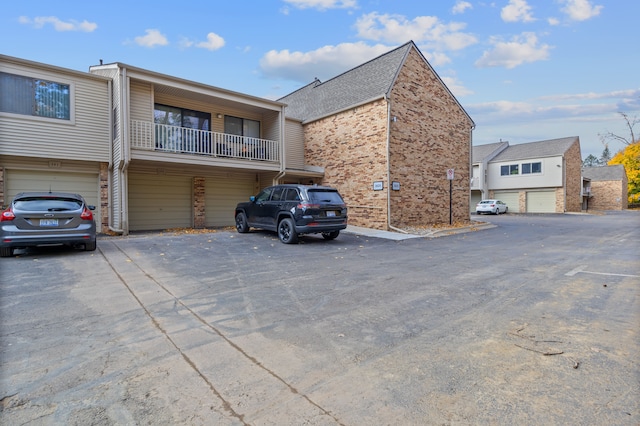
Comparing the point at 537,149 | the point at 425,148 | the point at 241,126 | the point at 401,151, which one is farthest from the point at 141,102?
the point at 537,149

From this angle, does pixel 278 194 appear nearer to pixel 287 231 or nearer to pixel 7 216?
pixel 287 231

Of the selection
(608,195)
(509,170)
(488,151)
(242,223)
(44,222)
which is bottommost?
(242,223)

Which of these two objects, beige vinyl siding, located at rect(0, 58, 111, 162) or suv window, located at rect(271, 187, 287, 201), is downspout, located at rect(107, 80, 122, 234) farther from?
suv window, located at rect(271, 187, 287, 201)

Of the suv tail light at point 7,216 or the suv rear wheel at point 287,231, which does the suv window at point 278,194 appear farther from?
the suv tail light at point 7,216

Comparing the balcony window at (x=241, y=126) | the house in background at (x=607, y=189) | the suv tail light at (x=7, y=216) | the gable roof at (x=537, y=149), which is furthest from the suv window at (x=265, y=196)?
the house in background at (x=607, y=189)

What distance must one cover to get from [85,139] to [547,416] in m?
14.3

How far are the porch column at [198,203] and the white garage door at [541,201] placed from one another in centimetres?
3335

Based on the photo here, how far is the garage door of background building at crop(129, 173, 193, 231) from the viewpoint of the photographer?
13.7 m

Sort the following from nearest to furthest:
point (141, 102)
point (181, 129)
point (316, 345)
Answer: point (316, 345)
point (141, 102)
point (181, 129)

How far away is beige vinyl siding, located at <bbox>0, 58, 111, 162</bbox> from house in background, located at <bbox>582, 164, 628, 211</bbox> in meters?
52.2

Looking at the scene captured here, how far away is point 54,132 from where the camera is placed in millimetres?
11320

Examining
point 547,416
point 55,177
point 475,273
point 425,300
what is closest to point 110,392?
point 547,416

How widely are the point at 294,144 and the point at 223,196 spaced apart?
15.5 ft

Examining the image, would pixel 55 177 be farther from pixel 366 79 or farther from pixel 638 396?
pixel 638 396
